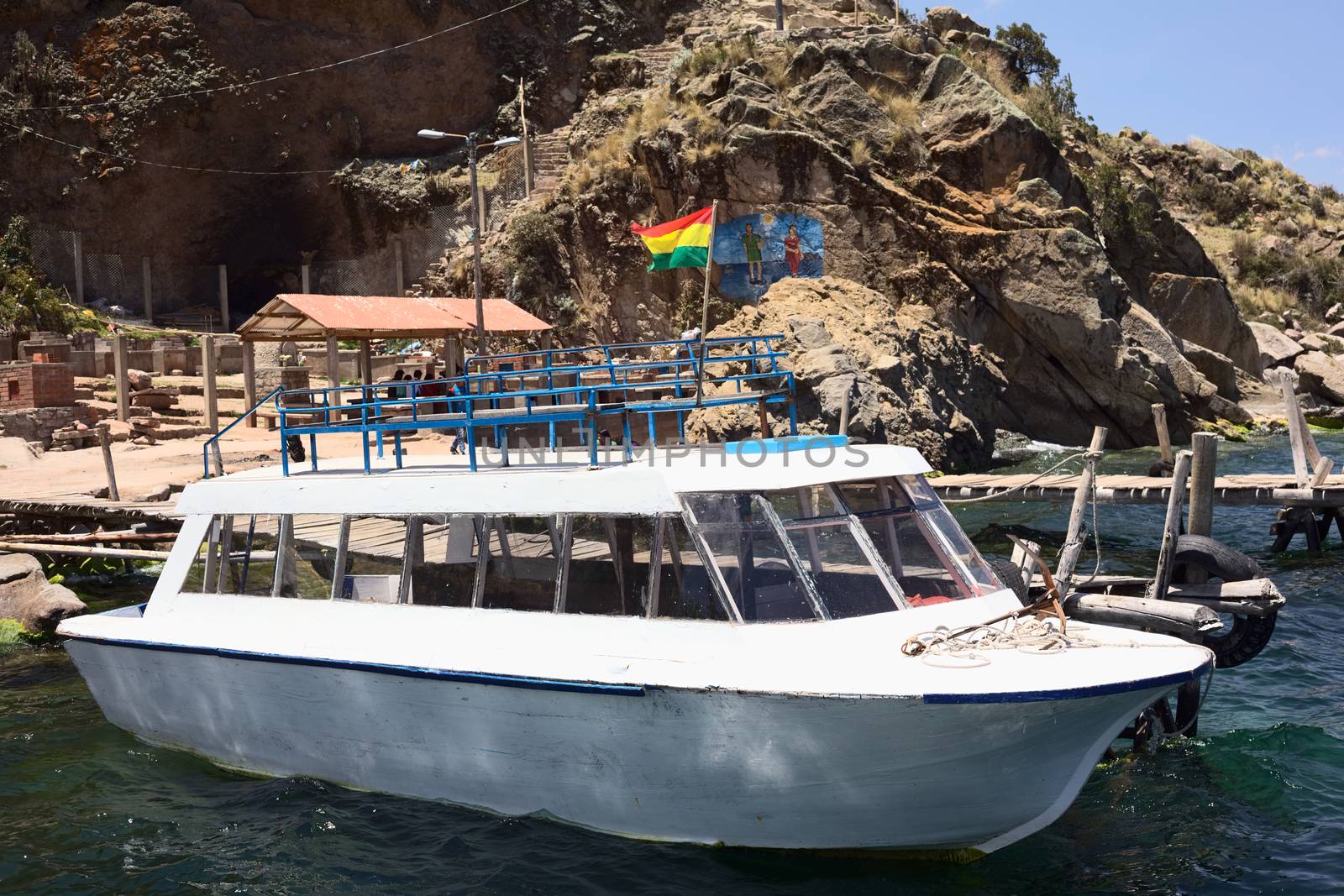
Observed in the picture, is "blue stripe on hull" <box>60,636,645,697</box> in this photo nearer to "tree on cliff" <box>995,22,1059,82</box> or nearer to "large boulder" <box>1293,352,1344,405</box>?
"large boulder" <box>1293,352,1344,405</box>

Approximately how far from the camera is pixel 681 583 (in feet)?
26.0

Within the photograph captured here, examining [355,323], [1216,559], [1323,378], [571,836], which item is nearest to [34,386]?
[355,323]

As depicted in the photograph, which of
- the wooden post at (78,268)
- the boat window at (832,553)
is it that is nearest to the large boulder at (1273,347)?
the boat window at (832,553)

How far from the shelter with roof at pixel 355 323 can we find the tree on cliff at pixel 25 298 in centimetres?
1364

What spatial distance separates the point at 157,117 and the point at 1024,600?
47.7 m

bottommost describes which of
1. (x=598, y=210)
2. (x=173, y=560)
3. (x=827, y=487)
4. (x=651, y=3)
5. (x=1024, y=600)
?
(x=1024, y=600)

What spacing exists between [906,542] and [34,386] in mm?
24258

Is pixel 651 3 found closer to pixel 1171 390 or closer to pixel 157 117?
pixel 157 117

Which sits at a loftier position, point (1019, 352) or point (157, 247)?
point (157, 247)

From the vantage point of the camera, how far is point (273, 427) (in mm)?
30281

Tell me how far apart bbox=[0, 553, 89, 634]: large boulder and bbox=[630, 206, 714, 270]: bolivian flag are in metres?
8.98

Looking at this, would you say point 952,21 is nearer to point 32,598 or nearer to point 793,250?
point 793,250

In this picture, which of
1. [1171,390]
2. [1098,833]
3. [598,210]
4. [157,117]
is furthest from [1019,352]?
[157,117]

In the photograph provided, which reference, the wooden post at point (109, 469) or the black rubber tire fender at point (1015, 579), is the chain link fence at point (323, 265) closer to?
the wooden post at point (109, 469)
